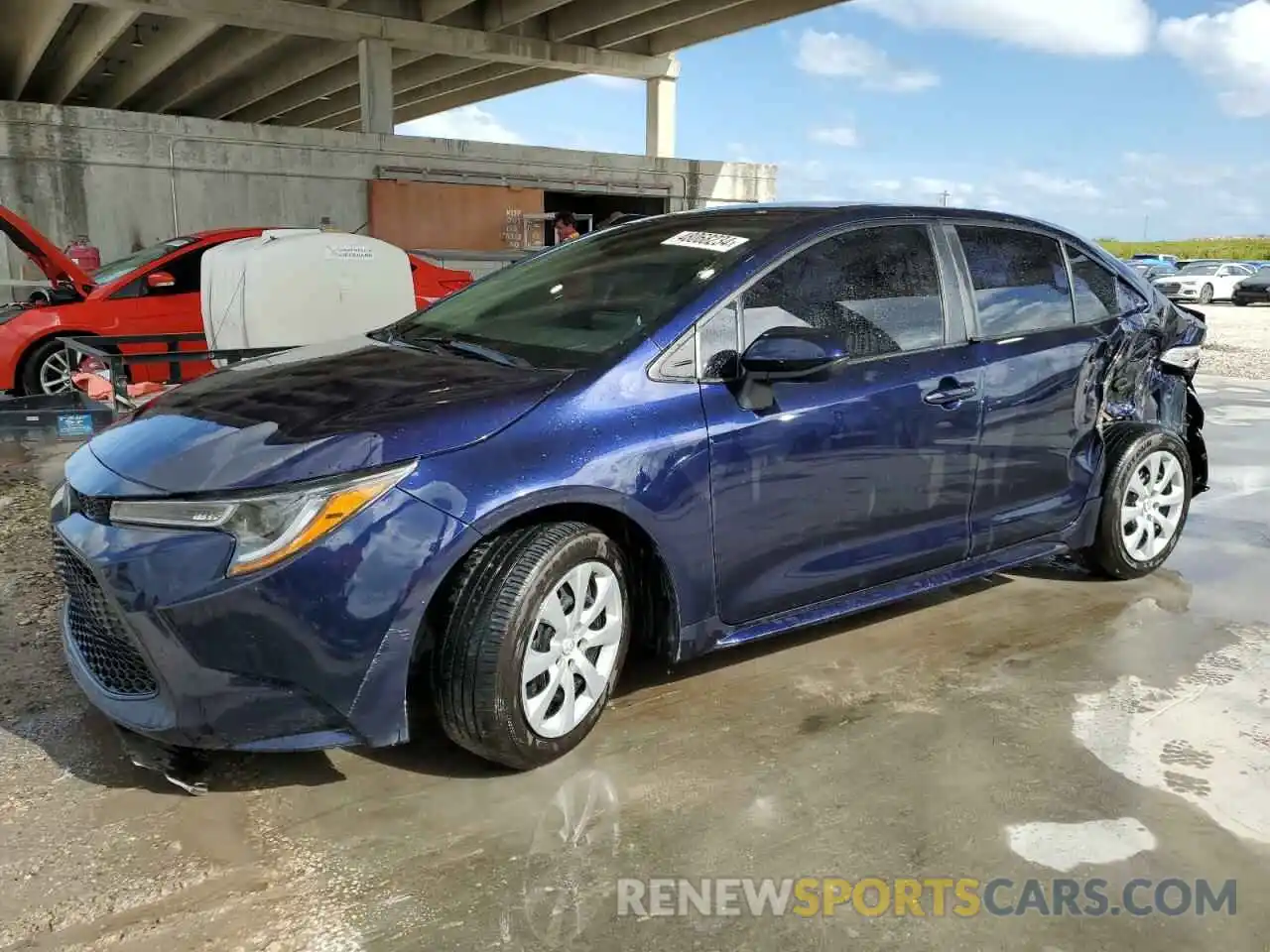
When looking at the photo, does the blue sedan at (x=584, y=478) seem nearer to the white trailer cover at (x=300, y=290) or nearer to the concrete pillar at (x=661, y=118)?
the white trailer cover at (x=300, y=290)

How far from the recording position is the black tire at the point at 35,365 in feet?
27.8

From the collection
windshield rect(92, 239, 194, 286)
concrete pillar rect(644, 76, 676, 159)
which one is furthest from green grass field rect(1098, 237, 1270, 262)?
windshield rect(92, 239, 194, 286)

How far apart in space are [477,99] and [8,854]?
115 feet

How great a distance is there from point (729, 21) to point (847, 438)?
75.7ft

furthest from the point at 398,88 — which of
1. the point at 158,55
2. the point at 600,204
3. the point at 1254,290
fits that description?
the point at 1254,290

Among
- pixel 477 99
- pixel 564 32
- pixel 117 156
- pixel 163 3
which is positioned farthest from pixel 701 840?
pixel 477 99

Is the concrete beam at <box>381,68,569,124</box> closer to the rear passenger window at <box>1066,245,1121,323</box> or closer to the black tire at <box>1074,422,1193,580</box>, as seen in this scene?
the rear passenger window at <box>1066,245,1121,323</box>

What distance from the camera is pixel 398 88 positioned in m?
31.7

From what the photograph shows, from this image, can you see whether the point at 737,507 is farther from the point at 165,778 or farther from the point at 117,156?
the point at 117,156

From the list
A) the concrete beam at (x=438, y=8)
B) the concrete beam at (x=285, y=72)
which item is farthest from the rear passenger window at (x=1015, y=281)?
the concrete beam at (x=285, y=72)

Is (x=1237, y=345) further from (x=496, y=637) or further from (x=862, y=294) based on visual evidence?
(x=496, y=637)

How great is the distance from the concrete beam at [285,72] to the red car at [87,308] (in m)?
18.0

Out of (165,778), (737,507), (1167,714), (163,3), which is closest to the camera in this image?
(165,778)

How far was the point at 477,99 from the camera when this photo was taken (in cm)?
3453
